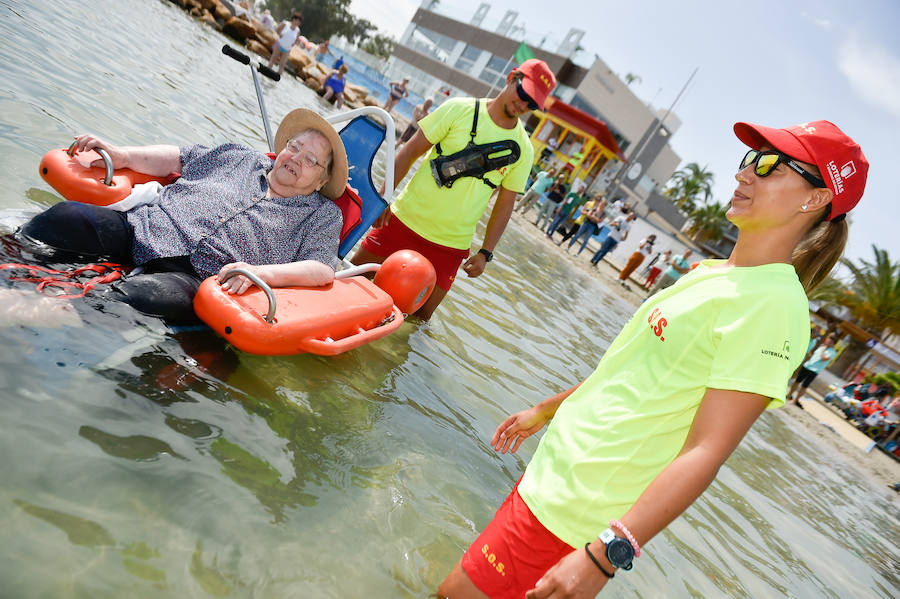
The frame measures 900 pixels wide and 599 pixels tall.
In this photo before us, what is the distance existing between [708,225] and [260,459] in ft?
145

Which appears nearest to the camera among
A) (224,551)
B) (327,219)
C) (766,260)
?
(766,260)

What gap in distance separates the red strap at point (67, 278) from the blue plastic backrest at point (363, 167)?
4.82 feet

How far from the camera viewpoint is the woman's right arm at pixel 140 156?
2.86 metres

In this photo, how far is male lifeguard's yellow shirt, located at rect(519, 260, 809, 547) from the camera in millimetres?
1356

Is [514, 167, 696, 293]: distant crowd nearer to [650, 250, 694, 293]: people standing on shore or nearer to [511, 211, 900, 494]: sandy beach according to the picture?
[650, 250, 694, 293]: people standing on shore

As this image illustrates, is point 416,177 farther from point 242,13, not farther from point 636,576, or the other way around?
point 242,13

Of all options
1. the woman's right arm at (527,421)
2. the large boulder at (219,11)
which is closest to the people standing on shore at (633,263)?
the woman's right arm at (527,421)

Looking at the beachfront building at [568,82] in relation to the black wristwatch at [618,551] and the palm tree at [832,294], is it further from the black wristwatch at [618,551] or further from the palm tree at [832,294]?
the black wristwatch at [618,551]

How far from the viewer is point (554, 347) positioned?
21.4 feet

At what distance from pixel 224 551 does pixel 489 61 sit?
4143 cm

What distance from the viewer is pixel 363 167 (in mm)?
3965

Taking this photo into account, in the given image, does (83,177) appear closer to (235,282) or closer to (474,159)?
(235,282)

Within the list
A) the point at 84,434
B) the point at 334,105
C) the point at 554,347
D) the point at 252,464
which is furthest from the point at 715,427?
the point at 334,105

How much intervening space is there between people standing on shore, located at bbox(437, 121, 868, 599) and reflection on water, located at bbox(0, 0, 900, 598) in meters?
0.78
